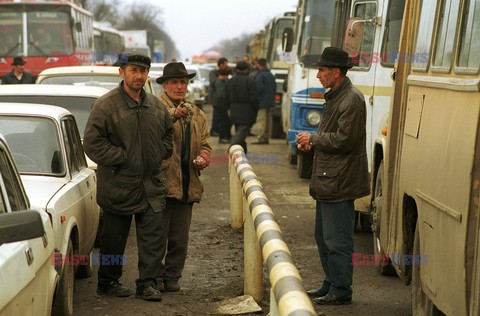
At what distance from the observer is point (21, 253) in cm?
489

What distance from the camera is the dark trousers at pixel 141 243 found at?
8141mm

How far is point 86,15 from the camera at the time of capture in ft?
114

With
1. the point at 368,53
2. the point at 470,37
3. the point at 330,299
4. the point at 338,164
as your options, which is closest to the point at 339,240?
the point at 330,299

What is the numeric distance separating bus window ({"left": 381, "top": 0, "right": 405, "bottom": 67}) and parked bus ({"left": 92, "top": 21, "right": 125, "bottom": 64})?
25.7m

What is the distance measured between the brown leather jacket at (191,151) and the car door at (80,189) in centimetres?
68

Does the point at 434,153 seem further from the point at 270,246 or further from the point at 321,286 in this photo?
the point at 321,286

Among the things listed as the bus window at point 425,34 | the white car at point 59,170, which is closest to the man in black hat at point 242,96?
the white car at point 59,170

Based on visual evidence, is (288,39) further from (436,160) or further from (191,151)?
(436,160)

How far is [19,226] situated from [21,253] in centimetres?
127

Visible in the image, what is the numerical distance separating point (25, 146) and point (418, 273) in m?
3.26

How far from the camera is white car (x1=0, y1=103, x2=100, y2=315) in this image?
293 inches

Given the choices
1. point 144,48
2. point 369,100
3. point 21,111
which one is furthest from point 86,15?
point 144,48

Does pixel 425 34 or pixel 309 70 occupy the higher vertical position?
pixel 425 34

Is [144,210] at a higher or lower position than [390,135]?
lower
